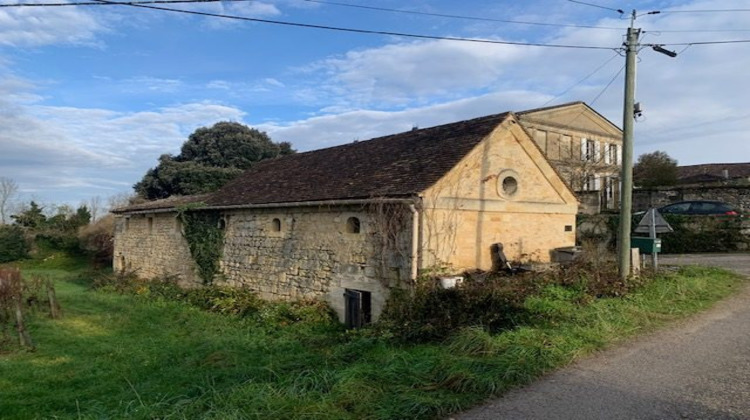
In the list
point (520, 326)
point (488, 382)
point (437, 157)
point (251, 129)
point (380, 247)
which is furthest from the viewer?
point (251, 129)

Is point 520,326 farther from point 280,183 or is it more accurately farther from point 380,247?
point 280,183

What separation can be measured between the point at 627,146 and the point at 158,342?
11.0 m

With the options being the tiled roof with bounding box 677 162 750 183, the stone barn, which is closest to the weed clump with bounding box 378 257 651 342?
the stone barn

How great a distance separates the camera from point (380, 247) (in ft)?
39.1

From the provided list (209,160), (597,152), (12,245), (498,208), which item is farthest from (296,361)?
(597,152)

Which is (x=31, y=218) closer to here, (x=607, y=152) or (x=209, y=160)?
(x=209, y=160)

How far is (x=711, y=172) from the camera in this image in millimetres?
42250

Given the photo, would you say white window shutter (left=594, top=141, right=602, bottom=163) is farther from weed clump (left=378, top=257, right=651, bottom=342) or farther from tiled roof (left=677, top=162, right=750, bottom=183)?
weed clump (left=378, top=257, right=651, bottom=342)

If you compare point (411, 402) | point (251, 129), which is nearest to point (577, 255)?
point (411, 402)

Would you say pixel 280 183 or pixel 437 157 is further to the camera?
pixel 280 183

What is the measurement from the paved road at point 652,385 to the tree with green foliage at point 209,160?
3182 centimetres

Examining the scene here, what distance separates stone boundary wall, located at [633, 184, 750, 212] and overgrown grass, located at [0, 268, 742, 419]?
435 inches

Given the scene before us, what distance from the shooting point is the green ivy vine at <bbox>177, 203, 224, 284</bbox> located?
17656mm

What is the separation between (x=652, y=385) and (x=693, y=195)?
20424mm
